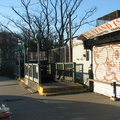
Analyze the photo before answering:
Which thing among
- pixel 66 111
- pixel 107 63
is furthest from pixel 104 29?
pixel 66 111

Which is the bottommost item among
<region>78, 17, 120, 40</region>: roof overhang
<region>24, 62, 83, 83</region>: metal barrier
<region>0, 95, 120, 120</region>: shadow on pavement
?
<region>0, 95, 120, 120</region>: shadow on pavement

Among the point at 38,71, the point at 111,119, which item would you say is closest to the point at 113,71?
the point at 111,119

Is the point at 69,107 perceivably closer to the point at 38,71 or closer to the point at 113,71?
the point at 113,71

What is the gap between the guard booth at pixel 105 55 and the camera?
790 centimetres

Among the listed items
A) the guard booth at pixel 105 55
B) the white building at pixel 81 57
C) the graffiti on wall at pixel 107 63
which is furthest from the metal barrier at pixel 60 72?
the graffiti on wall at pixel 107 63

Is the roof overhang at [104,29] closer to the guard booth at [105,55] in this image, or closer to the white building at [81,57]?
the guard booth at [105,55]

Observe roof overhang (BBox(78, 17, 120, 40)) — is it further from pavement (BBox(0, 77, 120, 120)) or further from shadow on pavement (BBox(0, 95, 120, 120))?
shadow on pavement (BBox(0, 95, 120, 120))

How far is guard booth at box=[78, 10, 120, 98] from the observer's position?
7.90m

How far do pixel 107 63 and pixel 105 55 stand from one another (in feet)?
1.31

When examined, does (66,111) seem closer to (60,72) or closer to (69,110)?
(69,110)

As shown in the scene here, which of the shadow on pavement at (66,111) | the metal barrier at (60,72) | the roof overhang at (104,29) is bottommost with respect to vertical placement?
the shadow on pavement at (66,111)

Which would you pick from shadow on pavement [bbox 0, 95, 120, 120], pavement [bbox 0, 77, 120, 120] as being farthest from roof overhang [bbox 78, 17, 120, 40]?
shadow on pavement [bbox 0, 95, 120, 120]

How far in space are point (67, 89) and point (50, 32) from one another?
66.9ft

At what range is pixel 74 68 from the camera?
11.2 m
